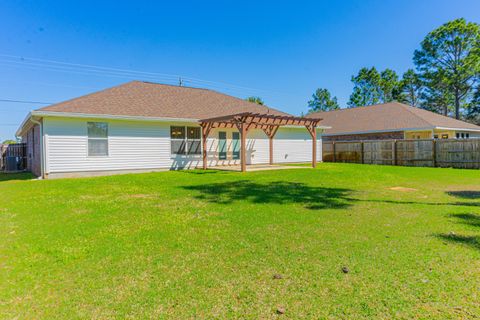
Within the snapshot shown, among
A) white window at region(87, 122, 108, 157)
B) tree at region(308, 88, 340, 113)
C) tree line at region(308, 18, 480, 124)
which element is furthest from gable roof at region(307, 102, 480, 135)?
tree at region(308, 88, 340, 113)

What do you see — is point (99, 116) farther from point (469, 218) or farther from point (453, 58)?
point (453, 58)

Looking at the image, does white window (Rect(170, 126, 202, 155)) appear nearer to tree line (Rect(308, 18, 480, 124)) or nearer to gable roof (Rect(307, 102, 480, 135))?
gable roof (Rect(307, 102, 480, 135))

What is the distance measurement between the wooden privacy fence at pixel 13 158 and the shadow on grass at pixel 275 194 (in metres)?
14.6

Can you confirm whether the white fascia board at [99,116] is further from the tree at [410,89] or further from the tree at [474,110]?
the tree at [410,89]

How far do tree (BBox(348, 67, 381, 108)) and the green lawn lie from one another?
45183 millimetres

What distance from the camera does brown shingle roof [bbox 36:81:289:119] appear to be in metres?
12.7

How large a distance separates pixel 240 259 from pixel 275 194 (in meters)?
4.40

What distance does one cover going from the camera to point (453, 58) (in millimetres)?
36000

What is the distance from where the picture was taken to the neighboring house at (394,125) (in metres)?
21.6

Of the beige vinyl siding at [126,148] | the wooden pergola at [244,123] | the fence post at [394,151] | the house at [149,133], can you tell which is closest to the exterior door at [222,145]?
the house at [149,133]

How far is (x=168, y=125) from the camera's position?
14195 millimetres

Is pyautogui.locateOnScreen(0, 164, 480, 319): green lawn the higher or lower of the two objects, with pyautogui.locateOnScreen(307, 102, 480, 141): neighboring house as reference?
lower

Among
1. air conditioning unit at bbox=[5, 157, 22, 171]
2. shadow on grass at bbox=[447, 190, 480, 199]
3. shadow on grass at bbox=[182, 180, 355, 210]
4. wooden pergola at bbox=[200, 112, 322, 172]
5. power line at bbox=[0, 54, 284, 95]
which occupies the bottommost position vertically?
shadow on grass at bbox=[447, 190, 480, 199]

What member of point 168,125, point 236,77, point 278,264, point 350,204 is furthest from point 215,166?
point 236,77
